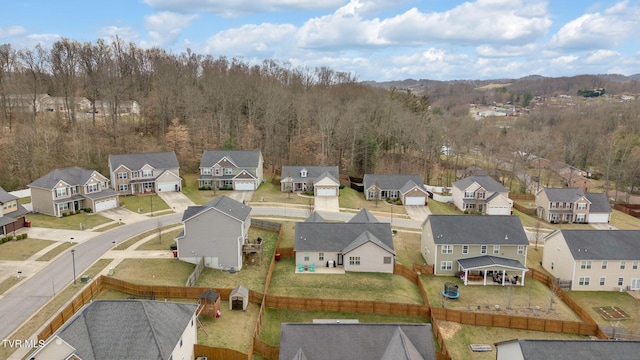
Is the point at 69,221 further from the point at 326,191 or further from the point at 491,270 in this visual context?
the point at 491,270

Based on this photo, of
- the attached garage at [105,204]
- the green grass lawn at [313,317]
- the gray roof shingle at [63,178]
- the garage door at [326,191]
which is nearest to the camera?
the green grass lawn at [313,317]

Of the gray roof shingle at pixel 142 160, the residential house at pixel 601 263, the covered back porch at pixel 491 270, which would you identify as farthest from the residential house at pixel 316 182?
the residential house at pixel 601 263

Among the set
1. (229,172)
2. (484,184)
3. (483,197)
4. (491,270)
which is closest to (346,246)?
(491,270)

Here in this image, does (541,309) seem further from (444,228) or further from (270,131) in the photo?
(270,131)

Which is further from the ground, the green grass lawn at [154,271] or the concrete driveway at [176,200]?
the concrete driveway at [176,200]

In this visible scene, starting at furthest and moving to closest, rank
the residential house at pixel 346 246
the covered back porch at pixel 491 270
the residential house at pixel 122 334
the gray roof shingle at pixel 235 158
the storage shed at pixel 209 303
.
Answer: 1. the gray roof shingle at pixel 235 158
2. the residential house at pixel 346 246
3. the covered back porch at pixel 491 270
4. the storage shed at pixel 209 303
5. the residential house at pixel 122 334

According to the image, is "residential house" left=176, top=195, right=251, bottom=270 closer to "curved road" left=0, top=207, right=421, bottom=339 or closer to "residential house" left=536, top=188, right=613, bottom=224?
"curved road" left=0, top=207, right=421, bottom=339

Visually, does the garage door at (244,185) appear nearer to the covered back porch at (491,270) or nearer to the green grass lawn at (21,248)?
the green grass lawn at (21,248)
